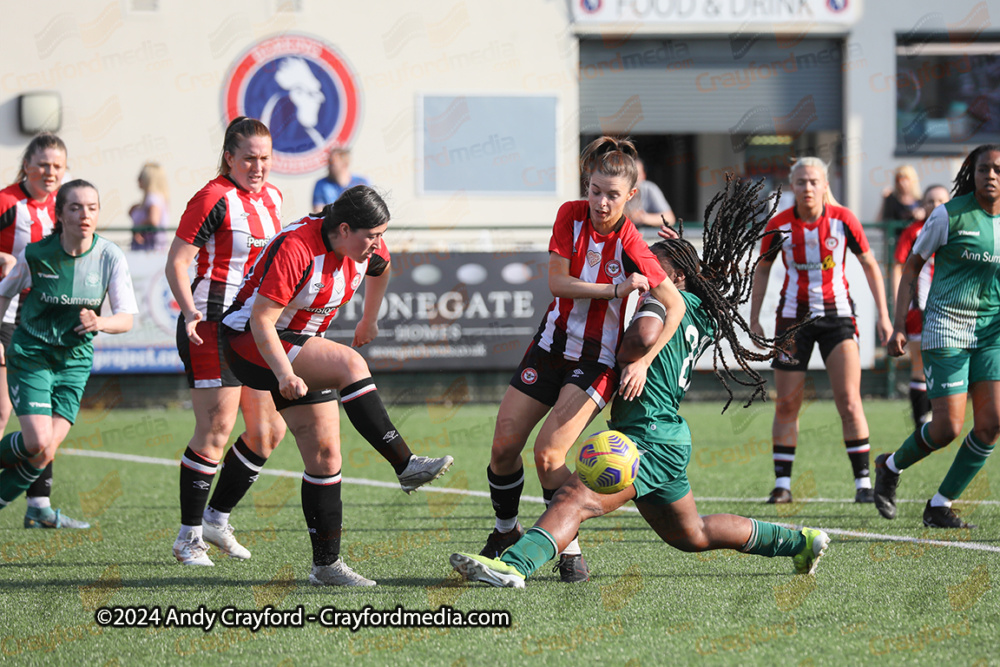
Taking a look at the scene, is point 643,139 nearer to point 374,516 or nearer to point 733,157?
point 733,157

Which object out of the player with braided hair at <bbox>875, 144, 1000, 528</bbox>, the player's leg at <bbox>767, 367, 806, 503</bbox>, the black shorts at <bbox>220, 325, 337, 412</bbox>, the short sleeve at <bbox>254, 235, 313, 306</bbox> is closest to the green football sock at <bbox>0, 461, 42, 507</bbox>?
the black shorts at <bbox>220, 325, 337, 412</bbox>

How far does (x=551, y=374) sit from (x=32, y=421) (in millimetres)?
2529

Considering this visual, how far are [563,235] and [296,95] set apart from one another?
11.6 metres

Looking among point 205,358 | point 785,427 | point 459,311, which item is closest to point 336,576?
point 205,358

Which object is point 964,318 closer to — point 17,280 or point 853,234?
point 853,234

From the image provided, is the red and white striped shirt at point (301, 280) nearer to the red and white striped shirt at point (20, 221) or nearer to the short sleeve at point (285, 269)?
the short sleeve at point (285, 269)

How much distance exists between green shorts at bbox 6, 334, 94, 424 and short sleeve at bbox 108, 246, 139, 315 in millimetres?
329

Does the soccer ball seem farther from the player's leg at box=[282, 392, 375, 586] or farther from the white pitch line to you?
the white pitch line

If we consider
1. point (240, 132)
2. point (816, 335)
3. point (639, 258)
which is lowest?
point (816, 335)

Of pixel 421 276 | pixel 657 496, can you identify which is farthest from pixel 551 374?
pixel 421 276

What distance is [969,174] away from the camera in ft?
19.2

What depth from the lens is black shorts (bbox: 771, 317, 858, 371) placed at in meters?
6.93

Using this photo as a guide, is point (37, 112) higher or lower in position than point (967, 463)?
higher

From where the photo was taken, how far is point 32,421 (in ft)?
17.8
